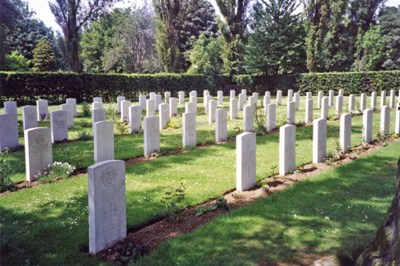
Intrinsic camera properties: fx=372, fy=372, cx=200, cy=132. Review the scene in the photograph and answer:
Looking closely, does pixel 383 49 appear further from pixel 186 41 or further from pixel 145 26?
pixel 145 26

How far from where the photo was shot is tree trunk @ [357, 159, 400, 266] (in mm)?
3471

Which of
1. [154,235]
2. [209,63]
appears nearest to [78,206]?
[154,235]

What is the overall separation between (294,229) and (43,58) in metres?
52.2

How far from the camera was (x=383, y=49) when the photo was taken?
156 feet

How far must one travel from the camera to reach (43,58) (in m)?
50.9

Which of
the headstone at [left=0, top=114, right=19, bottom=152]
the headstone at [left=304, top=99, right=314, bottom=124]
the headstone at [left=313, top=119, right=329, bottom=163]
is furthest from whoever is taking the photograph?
the headstone at [left=304, top=99, right=314, bottom=124]

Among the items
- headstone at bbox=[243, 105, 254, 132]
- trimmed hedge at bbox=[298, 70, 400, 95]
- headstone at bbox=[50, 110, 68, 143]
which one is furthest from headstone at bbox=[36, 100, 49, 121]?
trimmed hedge at bbox=[298, 70, 400, 95]

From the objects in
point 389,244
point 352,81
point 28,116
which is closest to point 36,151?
point 28,116

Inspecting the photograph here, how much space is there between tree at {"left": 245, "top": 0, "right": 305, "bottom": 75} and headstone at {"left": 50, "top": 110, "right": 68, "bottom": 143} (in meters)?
26.1

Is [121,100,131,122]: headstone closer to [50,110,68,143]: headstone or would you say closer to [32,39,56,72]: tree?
[50,110,68,143]: headstone

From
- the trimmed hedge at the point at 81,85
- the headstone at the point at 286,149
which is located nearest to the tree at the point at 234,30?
the trimmed hedge at the point at 81,85

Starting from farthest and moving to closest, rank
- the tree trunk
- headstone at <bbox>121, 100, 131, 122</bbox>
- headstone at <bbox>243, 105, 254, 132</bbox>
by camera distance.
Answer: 1. headstone at <bbox>121, 100, 131, 122</bbox>
2. headstone at <bbox>243, 105, 254, 132</bbox>
3. the tree trunk

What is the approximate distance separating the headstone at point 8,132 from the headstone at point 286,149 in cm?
777

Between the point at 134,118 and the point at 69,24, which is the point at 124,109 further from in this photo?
the point at 69,24
